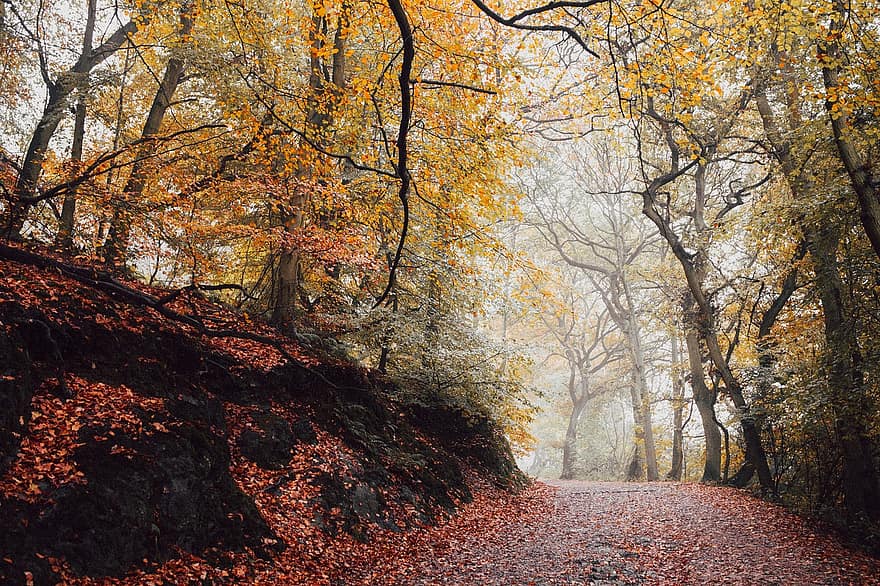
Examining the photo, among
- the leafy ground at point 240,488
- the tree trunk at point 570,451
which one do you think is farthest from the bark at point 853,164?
the tree trunk at point 570,451

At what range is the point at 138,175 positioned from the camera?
8.55 m

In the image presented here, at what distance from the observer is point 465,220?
9.27 meters

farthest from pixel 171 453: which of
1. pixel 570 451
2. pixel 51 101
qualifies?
pixel 570 451

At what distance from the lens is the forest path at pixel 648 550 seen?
621cm

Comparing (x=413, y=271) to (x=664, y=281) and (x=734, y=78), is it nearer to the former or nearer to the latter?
(x=734, y=78)

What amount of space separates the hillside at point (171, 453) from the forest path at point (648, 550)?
1101 millimetres

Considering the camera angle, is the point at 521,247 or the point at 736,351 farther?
the point at 521,247

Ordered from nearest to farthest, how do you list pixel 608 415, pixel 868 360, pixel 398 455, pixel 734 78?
pixel 868 360 → pixel 398 455 → pixel 734 78 → pixel 608 415

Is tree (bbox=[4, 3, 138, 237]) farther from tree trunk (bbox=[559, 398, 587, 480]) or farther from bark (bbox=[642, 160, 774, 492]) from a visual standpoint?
tree trunk (bbox=[559, 398, 587, 480])

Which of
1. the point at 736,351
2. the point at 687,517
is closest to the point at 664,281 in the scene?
the point at 736,351

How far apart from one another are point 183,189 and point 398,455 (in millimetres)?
5853

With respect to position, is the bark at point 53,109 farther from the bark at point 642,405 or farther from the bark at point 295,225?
the bark at point 642,405

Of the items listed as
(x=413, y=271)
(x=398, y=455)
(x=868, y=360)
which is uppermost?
(x=413, y=271)

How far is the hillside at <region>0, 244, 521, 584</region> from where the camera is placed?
13.6 ft
